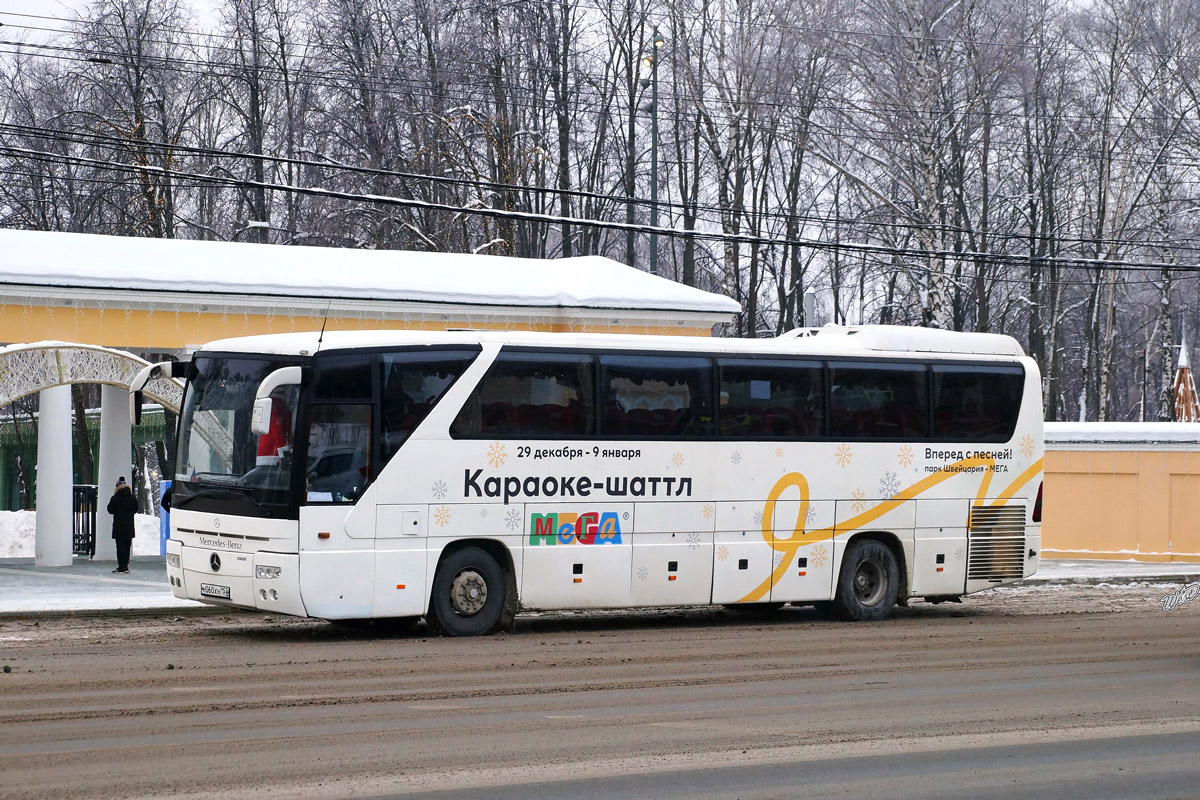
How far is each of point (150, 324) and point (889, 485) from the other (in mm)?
12274

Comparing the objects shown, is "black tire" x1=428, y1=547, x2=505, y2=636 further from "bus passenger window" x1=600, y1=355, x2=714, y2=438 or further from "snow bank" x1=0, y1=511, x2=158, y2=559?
"snow bank" x1=0, y1=511, x2=158, y2=559

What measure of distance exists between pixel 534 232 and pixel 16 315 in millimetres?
25419

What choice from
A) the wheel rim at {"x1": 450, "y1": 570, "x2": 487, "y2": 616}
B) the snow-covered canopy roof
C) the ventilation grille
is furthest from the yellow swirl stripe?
the snow-covered canopy roof

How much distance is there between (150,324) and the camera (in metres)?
24.5

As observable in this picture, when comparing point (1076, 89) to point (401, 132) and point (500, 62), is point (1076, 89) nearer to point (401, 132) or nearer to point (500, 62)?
point (500, 62)

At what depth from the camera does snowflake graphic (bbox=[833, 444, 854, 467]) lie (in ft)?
60.5

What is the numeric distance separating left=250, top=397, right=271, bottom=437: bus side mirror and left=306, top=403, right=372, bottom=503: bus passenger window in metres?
0.65

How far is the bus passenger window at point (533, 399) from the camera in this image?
16.2 metres

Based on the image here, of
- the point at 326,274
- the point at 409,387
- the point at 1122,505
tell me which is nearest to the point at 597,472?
the point at 409,387

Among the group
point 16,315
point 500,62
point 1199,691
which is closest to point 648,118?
point 500,62

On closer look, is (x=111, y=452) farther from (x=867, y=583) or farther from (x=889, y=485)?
(x=889, y=485)

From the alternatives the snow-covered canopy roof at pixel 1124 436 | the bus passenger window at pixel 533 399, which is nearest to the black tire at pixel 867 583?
the bus passenger window at pixel 533 399

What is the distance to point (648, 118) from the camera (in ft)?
149

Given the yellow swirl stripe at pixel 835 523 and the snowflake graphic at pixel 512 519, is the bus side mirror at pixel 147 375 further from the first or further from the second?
the yellow swirl stripe at pixel 835 523
